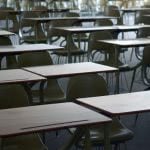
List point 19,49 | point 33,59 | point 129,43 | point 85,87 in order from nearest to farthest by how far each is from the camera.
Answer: point 85,87 < point 33,59 < point 19,49 < point 129,43

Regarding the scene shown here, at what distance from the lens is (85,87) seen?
10.6ft

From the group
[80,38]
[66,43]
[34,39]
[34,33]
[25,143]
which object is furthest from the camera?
[34,33]

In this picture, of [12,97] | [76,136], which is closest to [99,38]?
[12,97]

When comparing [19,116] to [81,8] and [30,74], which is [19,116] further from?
[81,8]

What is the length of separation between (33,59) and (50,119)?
75.3 inches

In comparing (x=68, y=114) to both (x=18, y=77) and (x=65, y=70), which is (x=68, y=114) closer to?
(x=18, y=77)

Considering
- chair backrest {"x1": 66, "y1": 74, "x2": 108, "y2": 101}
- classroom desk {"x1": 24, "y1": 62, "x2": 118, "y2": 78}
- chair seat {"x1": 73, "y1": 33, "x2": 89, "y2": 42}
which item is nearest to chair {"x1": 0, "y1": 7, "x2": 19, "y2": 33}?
chair seat {"x1": 73, "y1": 33, "x2": 89, "y2": 42}

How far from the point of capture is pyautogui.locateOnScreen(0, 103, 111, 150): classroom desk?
2.12m

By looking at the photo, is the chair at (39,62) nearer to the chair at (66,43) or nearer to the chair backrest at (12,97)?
the chair backrest at (12,97)

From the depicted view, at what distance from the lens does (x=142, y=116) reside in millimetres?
4859

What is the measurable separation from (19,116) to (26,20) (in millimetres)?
A: 5507

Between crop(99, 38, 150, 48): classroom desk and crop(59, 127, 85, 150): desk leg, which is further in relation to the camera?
crop(99, 38, 150, 48): classroom desk

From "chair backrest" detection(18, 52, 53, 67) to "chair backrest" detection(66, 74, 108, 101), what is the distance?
0.94 m

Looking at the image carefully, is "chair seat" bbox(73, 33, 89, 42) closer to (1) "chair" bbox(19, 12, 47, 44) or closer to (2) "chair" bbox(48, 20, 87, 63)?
(2) "chair" bbox(48, 20, 87, 63)
